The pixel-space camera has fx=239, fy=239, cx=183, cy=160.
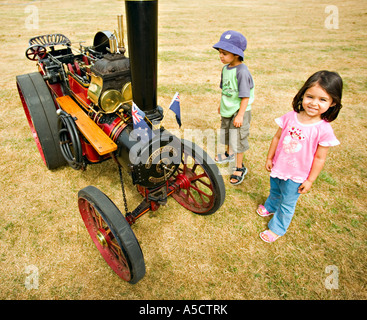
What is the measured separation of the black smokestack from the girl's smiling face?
3.75ft

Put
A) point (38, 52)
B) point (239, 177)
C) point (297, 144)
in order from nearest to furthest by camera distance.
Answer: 1. point (297, 144)
2. point (239, 177)
3. point (38, 52)

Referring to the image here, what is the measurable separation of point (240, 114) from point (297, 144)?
823mm

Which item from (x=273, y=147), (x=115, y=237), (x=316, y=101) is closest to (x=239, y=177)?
(x=273, y=147)

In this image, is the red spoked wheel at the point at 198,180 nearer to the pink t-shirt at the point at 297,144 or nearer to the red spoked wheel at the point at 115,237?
the pink t-shirt at the point at 297,144

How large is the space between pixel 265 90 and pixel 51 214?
5306 mm

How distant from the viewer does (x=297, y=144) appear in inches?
78.0

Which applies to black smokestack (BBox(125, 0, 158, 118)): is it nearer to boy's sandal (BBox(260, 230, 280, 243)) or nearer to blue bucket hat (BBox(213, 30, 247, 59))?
blue bucket hat (BBox(213, 30, 247, 59))

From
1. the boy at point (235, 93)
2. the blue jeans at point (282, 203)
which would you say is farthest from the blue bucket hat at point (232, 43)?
the blue jeans at point (282, 203)

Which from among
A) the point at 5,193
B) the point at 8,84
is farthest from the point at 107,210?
the point at 8,84

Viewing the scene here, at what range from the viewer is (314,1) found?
22531mm

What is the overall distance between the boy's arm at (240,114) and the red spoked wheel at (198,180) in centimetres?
62

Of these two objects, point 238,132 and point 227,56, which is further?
point 238,132

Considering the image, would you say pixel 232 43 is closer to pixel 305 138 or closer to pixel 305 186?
pixel 305 138

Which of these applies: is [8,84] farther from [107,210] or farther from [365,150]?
[365,150]
